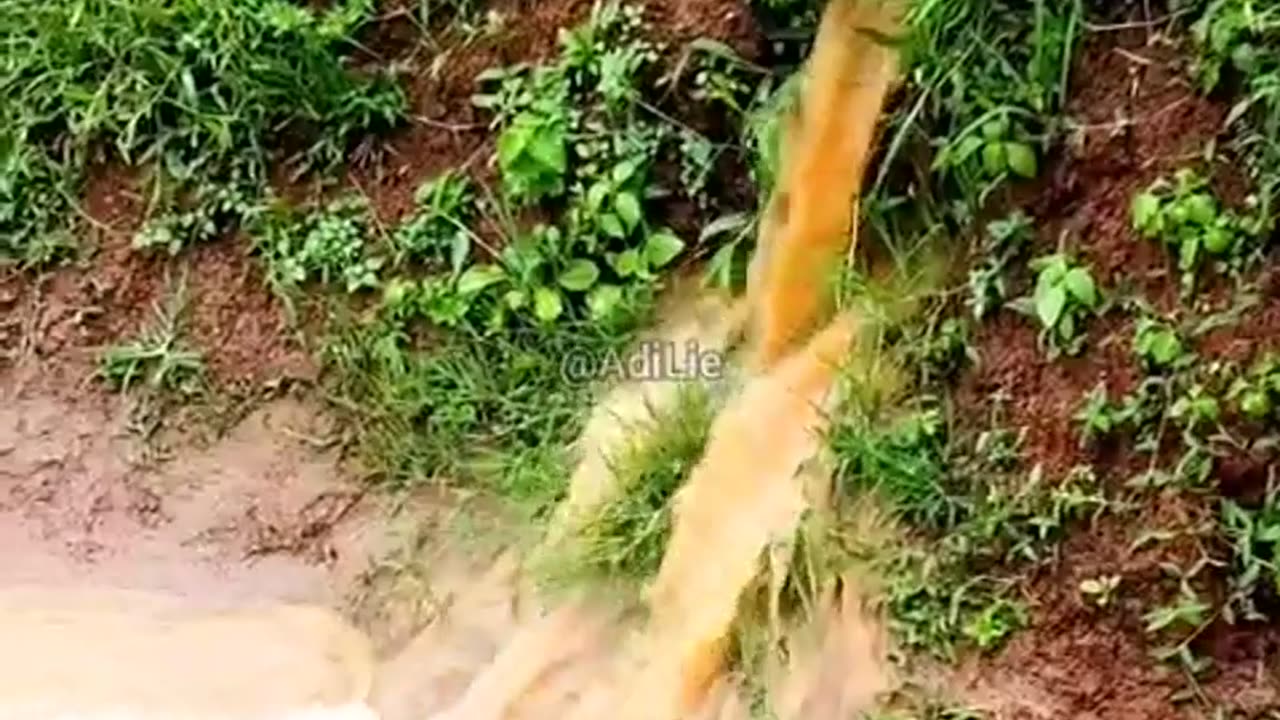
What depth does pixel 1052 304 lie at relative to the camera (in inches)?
122

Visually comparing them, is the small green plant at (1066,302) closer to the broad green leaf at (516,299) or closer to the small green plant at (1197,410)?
the small green plant at (1197,410)

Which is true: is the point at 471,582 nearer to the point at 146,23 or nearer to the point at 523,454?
the point at 523,454

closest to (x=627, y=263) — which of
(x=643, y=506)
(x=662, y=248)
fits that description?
(x=662, y=248)

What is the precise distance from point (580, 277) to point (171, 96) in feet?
3.14

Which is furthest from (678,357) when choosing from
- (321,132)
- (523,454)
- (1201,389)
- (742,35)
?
(1201,389)

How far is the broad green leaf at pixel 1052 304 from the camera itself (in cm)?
310

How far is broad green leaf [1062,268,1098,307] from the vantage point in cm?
309

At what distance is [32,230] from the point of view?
14.3 ft

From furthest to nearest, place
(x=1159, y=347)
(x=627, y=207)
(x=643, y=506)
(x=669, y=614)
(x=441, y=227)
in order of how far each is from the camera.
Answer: (x=441, y=227)
(x=627, y=207)
(x=643, y=506)
(x=669, y=614)
(x=1159, y=347)

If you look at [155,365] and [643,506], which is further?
[155,365]

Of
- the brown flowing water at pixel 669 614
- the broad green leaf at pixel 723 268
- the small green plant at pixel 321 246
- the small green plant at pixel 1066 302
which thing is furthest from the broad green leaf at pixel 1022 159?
the small green plant at pixel 321 246

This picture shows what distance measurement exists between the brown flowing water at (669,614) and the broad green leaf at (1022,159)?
0.97 ft

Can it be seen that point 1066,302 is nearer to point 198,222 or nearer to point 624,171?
point 624,171

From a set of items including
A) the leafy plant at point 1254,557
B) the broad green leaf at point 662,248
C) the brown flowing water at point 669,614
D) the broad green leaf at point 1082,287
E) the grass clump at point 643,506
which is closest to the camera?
the leafy plant at point 1254,557
